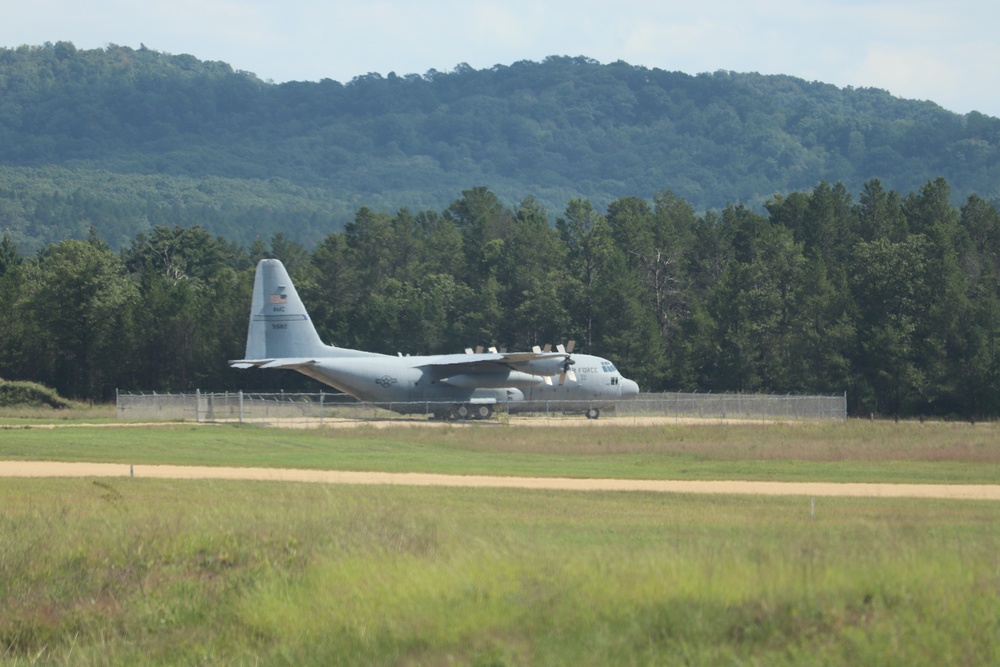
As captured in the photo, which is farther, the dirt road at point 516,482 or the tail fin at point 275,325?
the tail fin at point 275,325

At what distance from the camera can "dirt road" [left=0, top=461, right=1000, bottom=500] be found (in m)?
25.0

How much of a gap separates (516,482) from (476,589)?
1434 cm

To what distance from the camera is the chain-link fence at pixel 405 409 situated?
52.4 m

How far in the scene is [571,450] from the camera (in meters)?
38.2

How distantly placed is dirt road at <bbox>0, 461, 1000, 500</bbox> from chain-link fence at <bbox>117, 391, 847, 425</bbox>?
66.7 ft

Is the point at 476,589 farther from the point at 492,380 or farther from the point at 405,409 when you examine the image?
the point at 492,380

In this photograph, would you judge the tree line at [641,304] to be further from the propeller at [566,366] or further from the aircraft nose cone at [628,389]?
the propeller at [566,366]

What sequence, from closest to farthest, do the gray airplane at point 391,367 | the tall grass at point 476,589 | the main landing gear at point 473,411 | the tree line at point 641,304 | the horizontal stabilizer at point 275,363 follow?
the tall grass at point 476,589 → the horizontal stabilizer at point 275,363 → the gray airplane at point 391,367 → the main landing gear at point 473,411 → the tree line at point 641,304

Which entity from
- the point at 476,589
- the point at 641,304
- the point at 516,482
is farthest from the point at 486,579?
the point at 641,304

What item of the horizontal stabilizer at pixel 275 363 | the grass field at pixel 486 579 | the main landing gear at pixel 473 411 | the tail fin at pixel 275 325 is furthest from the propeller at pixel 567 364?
the grass field at pixel 486 579

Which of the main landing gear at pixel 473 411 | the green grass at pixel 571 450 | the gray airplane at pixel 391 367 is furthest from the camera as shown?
the main landing gear at pixel 473 411

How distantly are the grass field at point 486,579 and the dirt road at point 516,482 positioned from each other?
226 cm

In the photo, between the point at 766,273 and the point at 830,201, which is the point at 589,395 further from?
the point at 830,201

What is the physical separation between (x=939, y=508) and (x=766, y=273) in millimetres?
56462
